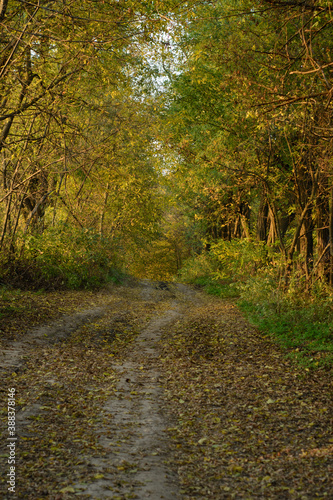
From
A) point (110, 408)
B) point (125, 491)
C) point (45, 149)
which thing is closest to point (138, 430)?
point (110, 408)

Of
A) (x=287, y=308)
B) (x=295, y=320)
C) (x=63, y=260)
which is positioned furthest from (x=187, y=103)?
(x=295, y=320)

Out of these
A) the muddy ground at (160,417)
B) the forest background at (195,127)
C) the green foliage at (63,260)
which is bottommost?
the muddy ground at (160,417)

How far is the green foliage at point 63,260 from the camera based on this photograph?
44.0ft

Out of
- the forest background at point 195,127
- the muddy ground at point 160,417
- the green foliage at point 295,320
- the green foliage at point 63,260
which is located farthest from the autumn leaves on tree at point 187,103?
the muddy ground at point 160,417

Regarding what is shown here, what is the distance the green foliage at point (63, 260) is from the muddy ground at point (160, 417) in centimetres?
452

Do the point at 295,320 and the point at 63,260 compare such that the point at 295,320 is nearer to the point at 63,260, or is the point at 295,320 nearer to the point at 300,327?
the point at 300,327

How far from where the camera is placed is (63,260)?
48.9 feet

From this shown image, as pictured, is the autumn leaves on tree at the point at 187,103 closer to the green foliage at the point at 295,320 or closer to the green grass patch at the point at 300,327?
the green foliage at the point at 295,320

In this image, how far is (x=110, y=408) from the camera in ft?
17.1

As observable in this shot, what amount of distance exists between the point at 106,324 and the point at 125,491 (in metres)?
7.15

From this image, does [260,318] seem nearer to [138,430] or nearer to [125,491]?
[138,430]

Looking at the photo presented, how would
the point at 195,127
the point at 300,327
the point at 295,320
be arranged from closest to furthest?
the point at 300,327, the point at 295,320, the point at 195,127

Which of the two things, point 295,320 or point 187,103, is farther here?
point 187,103

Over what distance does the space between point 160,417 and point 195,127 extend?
12822 millimetres
